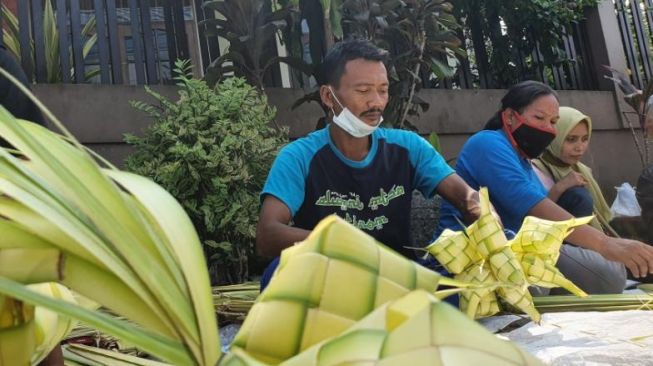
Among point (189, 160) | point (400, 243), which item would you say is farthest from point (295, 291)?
point (189, 160)

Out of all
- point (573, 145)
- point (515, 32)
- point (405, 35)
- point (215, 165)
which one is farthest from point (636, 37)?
point (215, 165)

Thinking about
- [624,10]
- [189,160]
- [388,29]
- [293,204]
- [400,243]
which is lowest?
[400,243]

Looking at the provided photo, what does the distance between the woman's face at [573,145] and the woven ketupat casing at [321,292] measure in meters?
3.20

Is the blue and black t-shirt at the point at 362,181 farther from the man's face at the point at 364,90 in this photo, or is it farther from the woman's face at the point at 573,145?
the woman's face at the point at 573,145

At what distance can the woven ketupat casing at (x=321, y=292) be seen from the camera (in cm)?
37

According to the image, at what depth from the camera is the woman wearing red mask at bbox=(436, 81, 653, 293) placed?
2.51 meters

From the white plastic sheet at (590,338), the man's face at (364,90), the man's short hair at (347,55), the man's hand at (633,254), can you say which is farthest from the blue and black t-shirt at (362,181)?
the white plastic sheet at (590,338)

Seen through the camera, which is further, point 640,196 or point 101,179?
point 640,196

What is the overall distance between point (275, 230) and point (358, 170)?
0.48 metres

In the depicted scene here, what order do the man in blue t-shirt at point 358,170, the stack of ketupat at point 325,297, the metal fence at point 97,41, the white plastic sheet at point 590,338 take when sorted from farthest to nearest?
1. the metal fence at point 97,41
2. the man in blue t-shirt at point 358,170
3. the white plastic sheet at point 590,338
4. the stack of ketupat at point 325,297

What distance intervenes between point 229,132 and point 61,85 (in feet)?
4.37

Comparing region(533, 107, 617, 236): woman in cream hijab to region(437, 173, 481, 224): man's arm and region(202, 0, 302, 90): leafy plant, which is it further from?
region(202, 0, 302, 90): leafy plant

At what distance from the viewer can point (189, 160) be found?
308 centimetres

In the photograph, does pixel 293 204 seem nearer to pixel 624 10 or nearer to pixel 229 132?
pixel 229 132
